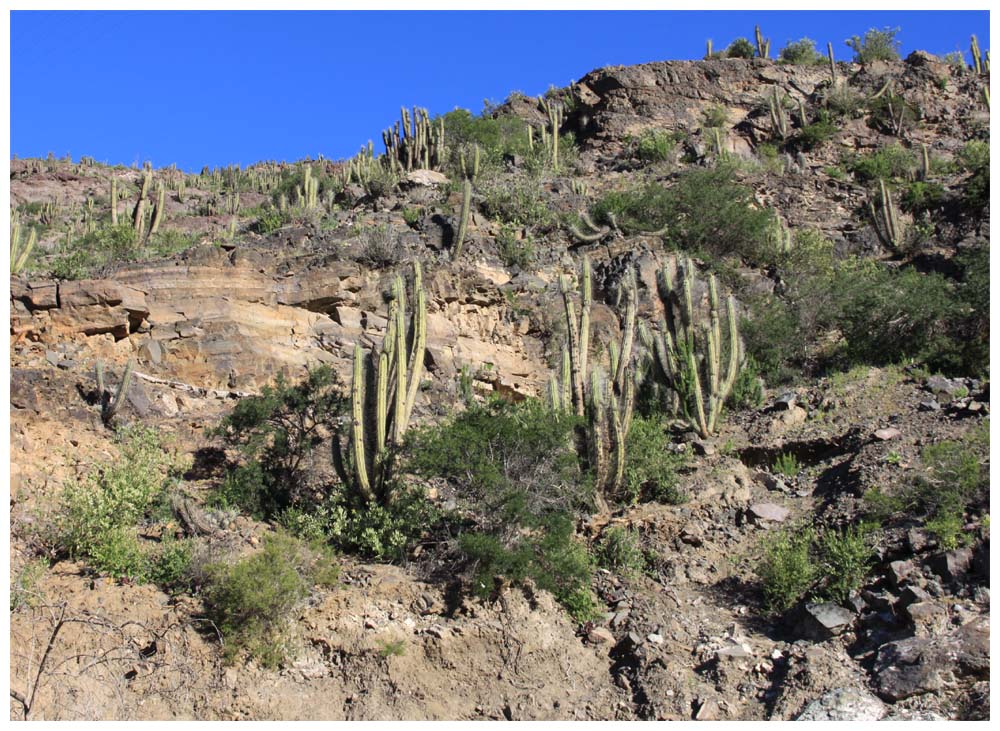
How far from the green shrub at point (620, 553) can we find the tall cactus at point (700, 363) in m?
3.84

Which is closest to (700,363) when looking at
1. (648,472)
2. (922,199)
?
(648,472)

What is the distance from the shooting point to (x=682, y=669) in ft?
33.4

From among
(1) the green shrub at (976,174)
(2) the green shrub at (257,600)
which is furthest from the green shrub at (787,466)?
(1) the green shrub at (976,174)

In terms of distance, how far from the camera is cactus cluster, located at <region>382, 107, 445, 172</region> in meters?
28.5

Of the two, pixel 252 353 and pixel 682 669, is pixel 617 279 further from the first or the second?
pixel 682 669

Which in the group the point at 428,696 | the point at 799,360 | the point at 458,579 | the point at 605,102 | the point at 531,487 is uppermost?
the point at 605,102

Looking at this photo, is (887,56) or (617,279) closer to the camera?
(617,279)

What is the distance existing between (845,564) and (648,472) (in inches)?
135

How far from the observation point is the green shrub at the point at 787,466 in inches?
571

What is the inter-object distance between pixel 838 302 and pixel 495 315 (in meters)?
7.36

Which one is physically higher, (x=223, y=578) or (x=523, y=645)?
(x=223, y=578)

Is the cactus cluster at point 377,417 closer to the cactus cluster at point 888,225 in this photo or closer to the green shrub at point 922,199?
the cactus cluster at point 888,225

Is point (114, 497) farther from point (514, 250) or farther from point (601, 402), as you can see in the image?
point (514, 250)

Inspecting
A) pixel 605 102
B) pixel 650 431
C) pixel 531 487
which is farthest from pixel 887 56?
pixel 531 487
